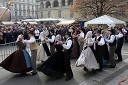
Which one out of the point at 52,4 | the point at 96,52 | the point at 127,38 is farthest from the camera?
the point at 52,4

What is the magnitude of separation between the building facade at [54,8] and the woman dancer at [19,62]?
64.8 metres

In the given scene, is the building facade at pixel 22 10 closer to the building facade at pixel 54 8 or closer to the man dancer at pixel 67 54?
the building facade at pixel 54 8

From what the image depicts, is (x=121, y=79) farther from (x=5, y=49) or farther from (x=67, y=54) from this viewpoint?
(x=5, y=49)

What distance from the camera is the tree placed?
34125mm

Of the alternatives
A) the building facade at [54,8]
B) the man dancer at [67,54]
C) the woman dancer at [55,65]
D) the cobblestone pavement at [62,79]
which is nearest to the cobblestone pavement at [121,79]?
the cobblestone pavement at [62,79]

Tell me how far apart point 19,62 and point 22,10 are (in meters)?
92.2

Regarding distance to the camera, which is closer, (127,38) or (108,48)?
(108,48)

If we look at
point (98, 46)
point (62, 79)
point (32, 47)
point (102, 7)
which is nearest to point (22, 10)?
point (102, 7)

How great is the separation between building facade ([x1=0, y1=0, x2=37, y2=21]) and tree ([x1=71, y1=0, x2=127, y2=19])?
5979 cm

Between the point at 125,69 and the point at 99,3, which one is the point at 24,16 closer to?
the point at 99,3

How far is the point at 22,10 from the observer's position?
98.9 meters

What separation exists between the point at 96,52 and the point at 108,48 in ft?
6.52

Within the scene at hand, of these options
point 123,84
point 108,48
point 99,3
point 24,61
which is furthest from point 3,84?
point 99,3

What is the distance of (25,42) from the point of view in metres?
8.95
